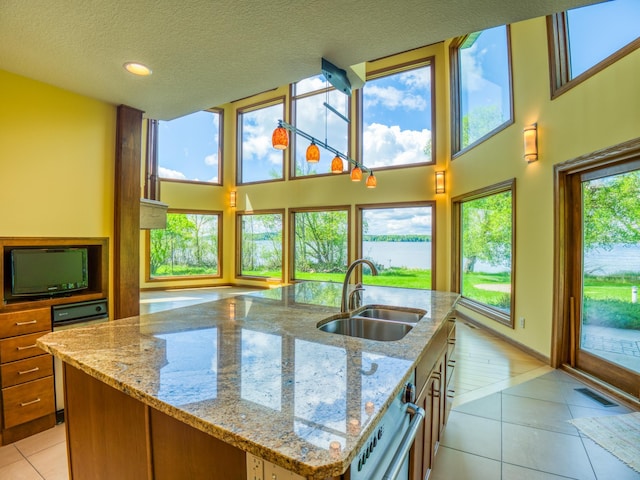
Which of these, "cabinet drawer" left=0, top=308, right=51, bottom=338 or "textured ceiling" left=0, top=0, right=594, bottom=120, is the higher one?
"textured ceiling" left=0, top=0, right=594, bottom=120

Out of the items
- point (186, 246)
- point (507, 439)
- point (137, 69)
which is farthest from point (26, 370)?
point (186, 246)

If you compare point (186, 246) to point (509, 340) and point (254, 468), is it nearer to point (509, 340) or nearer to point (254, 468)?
point (509, 340)

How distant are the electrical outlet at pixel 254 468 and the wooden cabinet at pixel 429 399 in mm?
762

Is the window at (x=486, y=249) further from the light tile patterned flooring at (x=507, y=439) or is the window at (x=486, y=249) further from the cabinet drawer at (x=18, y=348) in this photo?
the cabinet drawer at (x=18, y=348)

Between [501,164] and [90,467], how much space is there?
4.82 m

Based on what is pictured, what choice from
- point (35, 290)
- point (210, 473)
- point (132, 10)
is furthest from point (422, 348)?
point (35, 290)

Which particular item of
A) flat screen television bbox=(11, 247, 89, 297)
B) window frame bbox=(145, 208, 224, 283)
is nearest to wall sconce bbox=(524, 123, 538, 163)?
flat screen television bbox=(11, 247, 89, 297)

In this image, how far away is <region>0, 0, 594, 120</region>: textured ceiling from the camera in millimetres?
1704

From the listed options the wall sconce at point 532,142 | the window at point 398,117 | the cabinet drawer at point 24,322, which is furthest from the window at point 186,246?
the wall sconce at point 532,142

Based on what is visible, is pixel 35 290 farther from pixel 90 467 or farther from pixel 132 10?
Result: pixel 132 10

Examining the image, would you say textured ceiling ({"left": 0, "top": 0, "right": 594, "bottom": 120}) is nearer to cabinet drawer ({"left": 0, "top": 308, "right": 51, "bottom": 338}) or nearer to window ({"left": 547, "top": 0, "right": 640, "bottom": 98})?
window ({"left": 547, "top": 0, "right": 640, "bottom": 98})

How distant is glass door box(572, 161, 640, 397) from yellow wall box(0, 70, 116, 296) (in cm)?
443

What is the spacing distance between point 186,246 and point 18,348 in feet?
17.4

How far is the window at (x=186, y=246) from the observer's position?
22.9 feet
